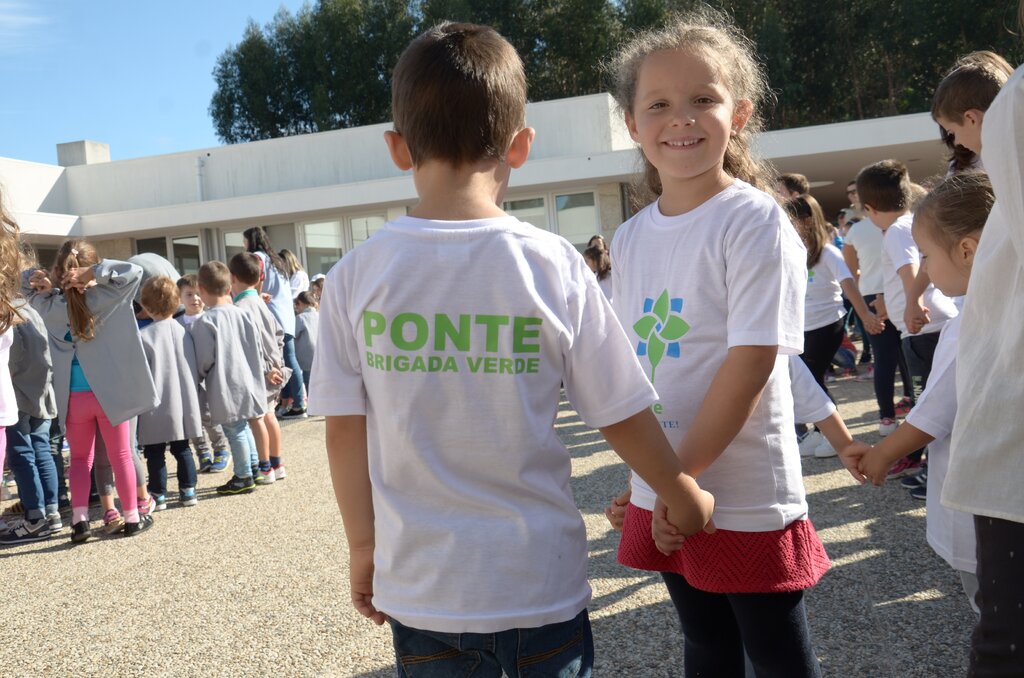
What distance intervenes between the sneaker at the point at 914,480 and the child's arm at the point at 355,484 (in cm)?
430

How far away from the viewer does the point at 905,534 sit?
4324 mm

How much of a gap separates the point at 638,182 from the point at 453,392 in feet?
3.70

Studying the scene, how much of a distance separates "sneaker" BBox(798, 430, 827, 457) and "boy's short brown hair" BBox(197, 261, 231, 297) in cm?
450

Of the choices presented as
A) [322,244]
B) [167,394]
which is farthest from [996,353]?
[322,244]

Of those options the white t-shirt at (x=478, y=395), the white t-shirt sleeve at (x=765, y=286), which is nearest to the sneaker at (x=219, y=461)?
the white t-shirt at (x=478, y=395)

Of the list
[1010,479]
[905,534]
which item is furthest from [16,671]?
[905,534]

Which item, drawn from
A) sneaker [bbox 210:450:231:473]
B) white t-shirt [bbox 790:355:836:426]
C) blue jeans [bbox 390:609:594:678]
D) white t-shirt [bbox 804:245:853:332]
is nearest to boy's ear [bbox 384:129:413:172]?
blue jeans [bbox 390:609:594:678]

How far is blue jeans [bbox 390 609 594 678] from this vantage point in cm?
156

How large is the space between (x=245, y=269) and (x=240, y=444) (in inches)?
60.7

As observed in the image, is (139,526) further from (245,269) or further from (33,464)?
(245,269)

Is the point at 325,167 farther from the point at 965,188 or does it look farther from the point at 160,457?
the point at 965,188

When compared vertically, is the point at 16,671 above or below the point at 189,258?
below

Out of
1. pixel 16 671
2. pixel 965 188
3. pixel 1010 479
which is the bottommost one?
pixel 16 671

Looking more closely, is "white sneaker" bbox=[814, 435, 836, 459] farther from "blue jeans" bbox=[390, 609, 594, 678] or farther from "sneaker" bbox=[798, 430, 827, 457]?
"blue jeans" bbox=[390, 609, 594, 678]
